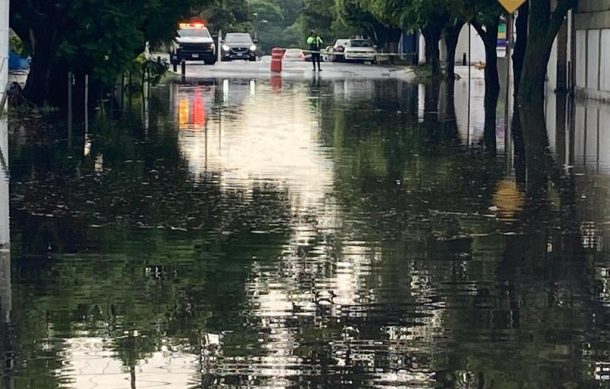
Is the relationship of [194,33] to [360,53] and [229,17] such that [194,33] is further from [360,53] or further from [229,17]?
[229,17]

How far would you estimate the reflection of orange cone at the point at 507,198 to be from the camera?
51.5 ft

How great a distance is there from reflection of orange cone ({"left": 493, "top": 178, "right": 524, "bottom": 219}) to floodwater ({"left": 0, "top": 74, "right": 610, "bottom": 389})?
0.15ft

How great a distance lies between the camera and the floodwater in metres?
8.49

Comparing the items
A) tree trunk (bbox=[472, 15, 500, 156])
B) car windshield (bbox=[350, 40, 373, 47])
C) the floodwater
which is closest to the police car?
car windshield (bbox=[350, 40, 373, 47])

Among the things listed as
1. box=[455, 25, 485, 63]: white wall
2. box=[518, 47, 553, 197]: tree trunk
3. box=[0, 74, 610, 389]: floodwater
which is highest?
box=[455, 25, 485, 63]: white wall

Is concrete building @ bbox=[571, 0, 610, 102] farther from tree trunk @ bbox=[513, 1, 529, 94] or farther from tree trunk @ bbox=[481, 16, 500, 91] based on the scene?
tree trunk @ bbox=[481, 16, 500, 91]

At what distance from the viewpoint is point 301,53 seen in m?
102

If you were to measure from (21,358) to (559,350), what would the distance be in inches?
123

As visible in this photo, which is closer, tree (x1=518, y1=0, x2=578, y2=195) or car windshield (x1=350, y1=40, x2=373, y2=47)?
tree (x1=518, y1=0, x2=578, y2=195)

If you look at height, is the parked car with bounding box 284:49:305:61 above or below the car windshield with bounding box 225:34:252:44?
below

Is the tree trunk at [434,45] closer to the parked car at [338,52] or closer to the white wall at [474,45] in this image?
the white wall at [474,45]

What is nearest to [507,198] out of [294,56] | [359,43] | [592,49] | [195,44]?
[592,49]

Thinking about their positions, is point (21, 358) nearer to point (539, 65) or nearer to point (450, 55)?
point (539, 65)

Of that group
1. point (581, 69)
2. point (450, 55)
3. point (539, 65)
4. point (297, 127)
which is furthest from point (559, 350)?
point (450, 55)
